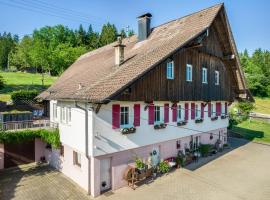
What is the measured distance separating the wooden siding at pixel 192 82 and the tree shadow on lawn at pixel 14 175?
28.7 ft

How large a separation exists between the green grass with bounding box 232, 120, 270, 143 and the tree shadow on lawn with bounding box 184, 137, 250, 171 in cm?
181

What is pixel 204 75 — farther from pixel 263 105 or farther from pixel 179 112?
pixel 263 105

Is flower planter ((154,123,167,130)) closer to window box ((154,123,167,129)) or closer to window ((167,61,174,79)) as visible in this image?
window box ((154,123,167,129))

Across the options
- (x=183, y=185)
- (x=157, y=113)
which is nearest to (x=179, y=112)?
(x=157, y=113)

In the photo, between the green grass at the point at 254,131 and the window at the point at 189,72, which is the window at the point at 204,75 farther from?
the green grass at the point at 254,131

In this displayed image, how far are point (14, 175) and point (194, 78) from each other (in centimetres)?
1546

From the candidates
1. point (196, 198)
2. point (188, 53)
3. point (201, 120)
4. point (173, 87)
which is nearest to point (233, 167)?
point (201, 120)

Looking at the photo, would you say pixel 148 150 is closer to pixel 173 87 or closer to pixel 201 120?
pixel 173 87

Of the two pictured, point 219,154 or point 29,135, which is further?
point 219,154

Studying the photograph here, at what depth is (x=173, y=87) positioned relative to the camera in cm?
1689

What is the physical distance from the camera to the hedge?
15.3 metres

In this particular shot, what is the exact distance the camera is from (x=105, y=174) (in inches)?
551

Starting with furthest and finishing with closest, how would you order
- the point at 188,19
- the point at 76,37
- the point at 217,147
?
the point at 76,37
the point at 217,147
the point at 188,19

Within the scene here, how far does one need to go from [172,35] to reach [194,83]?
4.23 meters
